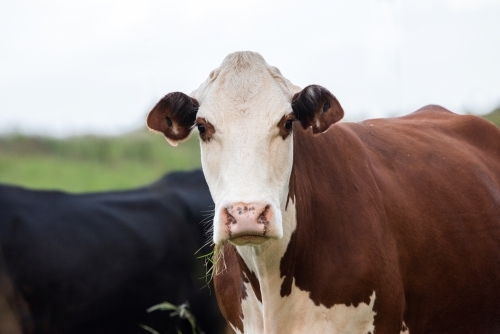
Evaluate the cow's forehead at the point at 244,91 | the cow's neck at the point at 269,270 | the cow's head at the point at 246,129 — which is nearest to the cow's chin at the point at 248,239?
the cow's head at the point at 246,129

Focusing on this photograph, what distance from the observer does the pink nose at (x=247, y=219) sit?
4.01 m

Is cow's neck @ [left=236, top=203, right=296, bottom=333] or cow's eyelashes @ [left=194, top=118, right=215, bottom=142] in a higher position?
cow's eyelashes @ [left=194, top=118, right=215, bottom=142]

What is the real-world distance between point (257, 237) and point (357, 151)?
4.20ft

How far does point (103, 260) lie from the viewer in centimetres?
816

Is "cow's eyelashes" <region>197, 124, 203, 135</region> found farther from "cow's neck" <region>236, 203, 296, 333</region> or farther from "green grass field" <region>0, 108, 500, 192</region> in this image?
"green grass field" <region>0, 108, 500, 192</region>

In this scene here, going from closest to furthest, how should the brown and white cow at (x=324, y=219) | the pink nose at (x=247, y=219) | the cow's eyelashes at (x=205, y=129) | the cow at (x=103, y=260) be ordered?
the pink nose at (x=247, y=219) → the brown and white cow at (x=324, y=219) → the cow's eyelashes at (x=205, y=129) → the cow at (x=103, y=260)

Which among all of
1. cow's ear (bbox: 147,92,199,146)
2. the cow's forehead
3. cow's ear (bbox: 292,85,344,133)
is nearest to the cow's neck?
cow's ear (bbox: 292,85,344,133)

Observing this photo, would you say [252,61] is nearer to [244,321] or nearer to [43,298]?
[244,321]

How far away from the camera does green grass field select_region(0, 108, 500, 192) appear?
19.3 m

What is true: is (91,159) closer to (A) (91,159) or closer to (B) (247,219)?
(A) (91,159)

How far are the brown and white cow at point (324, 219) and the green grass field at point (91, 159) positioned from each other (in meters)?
13.5

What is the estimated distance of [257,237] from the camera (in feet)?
13.5

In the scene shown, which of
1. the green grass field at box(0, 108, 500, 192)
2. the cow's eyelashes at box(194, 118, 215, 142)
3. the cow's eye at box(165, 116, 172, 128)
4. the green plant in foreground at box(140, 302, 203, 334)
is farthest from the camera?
the green grass field at box(0, 108, 500, 192)

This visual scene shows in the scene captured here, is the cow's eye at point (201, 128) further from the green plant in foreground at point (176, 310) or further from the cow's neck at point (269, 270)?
the green plant in foreground at point (176, 310)
